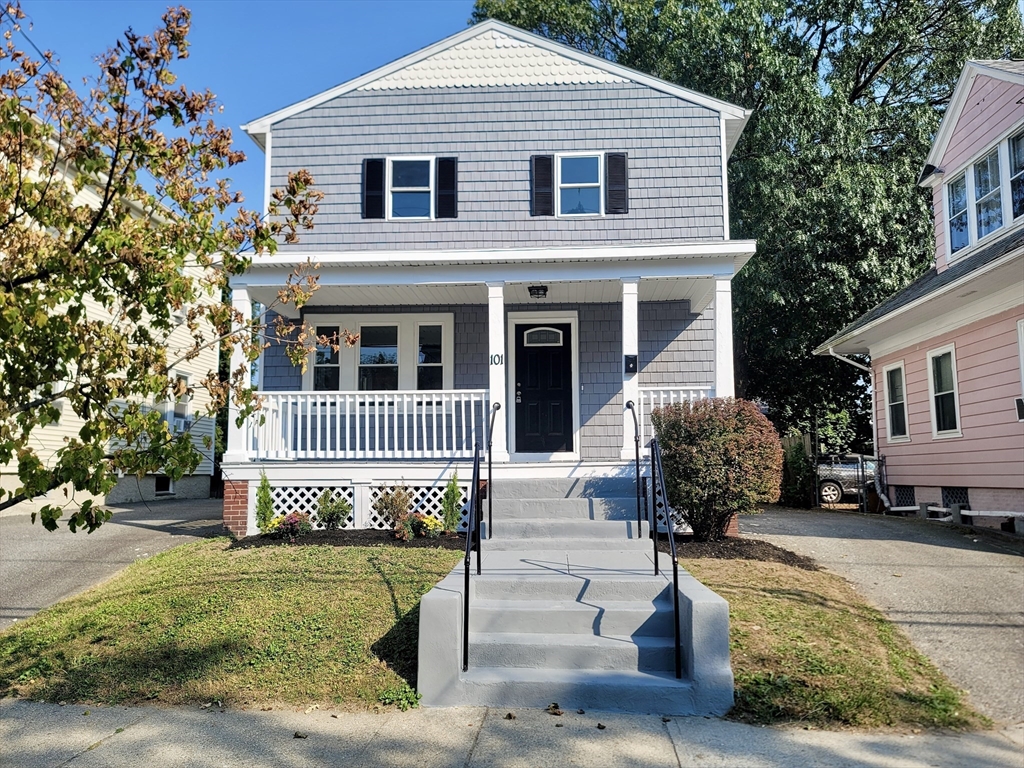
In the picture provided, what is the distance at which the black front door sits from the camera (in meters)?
12.2

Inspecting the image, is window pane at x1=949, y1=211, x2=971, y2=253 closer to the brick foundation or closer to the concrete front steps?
the concrete front steps

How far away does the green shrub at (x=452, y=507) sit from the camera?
373 inches

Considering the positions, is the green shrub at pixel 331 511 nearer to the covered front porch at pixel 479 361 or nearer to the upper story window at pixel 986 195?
the covered front porch at pixel 479 361

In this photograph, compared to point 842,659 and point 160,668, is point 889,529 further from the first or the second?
point 160,668

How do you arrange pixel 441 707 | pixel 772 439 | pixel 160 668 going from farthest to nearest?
pixel 772 439 < pixel 160 668 < pixel 441 707

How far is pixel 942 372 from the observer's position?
12.8 meters

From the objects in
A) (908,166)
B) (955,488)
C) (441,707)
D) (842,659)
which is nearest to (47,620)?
(441,707)

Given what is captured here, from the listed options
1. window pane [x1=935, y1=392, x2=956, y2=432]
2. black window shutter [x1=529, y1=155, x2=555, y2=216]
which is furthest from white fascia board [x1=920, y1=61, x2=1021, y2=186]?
black window shutter [x1=529, y1=155, x2=555, y2=216]

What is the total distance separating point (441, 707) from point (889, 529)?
789cm

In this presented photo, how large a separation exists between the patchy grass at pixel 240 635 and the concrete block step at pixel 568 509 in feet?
3.11

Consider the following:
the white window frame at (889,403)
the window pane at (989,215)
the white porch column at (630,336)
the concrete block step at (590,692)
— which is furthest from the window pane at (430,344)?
the window pane at (989,215)

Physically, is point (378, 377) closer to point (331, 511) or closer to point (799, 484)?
point (331, 511)

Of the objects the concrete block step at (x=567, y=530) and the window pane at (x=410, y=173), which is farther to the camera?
the window pane at (x=410, y=173)

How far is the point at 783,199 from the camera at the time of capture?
17.4m
